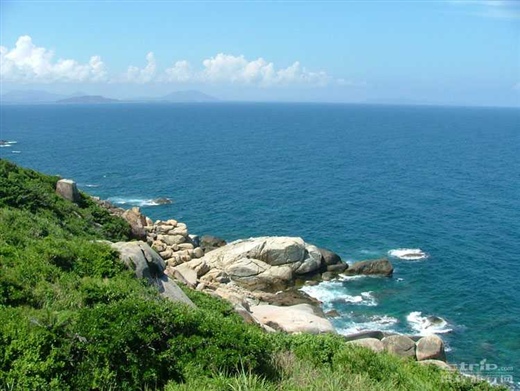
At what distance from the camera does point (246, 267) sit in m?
45.6

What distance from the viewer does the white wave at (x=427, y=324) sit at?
36.5m

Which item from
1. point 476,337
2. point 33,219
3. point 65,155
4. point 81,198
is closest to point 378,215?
point 476,337

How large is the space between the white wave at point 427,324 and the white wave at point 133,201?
130 ft

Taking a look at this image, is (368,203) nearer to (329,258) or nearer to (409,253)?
(409,253)

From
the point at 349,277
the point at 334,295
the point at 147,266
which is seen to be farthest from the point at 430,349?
the point at 147,266

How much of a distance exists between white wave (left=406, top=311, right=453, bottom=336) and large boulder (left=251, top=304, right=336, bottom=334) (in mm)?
9159

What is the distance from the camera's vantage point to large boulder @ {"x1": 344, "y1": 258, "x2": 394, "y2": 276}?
46.8 metres

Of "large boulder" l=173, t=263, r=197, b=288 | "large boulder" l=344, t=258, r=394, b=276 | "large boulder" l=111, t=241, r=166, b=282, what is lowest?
"large boulder" l=344, t=258, r=394, b=276

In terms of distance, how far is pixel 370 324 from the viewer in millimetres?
37875

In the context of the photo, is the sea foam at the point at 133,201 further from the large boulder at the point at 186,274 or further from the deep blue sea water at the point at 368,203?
the large boulder at the point at 186,274

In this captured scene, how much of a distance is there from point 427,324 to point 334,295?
8.59 meters

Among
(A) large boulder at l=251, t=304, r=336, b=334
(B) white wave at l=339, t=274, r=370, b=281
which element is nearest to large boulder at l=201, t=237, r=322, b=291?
(B) white wave at l=339, t=274, r=370, b=281

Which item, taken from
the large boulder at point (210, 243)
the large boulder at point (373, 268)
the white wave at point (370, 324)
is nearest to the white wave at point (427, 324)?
the white wave at point (370, 324)

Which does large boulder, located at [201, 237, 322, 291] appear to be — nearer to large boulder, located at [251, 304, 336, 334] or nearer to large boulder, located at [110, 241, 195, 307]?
large boulder, located at [251, 304, 336, 334]
